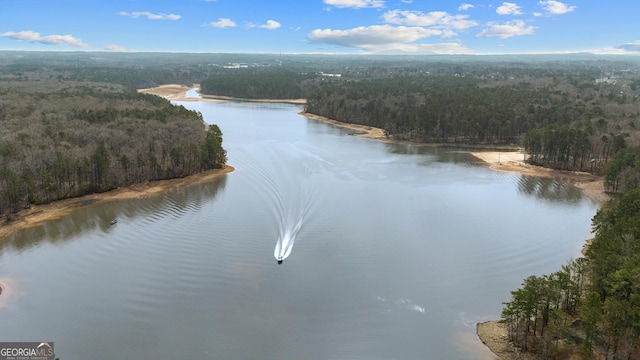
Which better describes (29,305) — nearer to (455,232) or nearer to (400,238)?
(400,238)

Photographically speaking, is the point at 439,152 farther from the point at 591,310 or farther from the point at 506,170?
the point at 591,310

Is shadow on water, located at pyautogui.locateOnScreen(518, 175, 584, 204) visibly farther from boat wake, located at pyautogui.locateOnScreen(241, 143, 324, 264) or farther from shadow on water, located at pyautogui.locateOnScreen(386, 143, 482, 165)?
boat wake, located at pyautogui.locateOnScreen(241, 143, 324, 264)

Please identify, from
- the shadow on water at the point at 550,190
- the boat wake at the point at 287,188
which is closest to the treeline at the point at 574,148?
the shadow on water at the point at 550,190

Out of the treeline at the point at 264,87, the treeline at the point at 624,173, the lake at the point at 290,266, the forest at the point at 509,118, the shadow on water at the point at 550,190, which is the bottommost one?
the lake at the point at 290,266

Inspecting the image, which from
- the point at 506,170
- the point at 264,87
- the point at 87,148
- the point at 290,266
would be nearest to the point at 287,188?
the point at 290,266

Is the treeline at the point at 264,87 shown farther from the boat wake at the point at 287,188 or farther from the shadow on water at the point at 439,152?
the boat wake at the point at 287,188

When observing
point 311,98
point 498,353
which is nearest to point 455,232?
point 498,353

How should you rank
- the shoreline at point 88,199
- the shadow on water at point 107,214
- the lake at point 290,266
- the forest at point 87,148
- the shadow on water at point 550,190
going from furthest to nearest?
1. the shadow on water at point 550,190
2. the forest at point 87,148
3. the shoreline at point 88,199
4. the shadow on water at point 107,214
5. the lake at point 290,266
